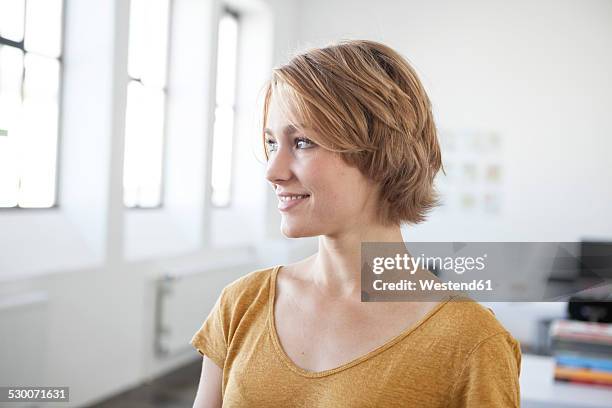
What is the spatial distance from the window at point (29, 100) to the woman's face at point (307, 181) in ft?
11.1

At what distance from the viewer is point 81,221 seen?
4.52 meters

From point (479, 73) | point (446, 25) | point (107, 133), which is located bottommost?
point (107, 133)

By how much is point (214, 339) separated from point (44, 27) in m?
3.65

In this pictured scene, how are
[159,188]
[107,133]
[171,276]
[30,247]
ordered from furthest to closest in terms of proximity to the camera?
1. [159,188]
2. [171,276]
3. [107,133]
4. [30,247]

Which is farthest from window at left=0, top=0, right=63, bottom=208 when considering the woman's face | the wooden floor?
the woman's face

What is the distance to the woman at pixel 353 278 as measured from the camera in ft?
3.72

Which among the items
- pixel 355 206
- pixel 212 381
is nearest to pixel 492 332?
pixel 355 206

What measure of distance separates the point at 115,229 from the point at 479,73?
12.9 feet

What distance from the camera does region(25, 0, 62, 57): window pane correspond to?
428cm

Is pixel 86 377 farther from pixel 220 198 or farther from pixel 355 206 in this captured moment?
pixel 355 206

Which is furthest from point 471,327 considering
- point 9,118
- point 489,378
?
point 9,118

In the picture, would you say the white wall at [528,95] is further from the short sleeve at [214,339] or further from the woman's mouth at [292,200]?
the woman's mouth at [292,200]

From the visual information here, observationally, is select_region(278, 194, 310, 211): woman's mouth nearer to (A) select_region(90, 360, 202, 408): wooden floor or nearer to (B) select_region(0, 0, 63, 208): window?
(B) select_region(0, 0, 63, 208): window

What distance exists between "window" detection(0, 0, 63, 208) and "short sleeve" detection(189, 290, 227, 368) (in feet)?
10.4
